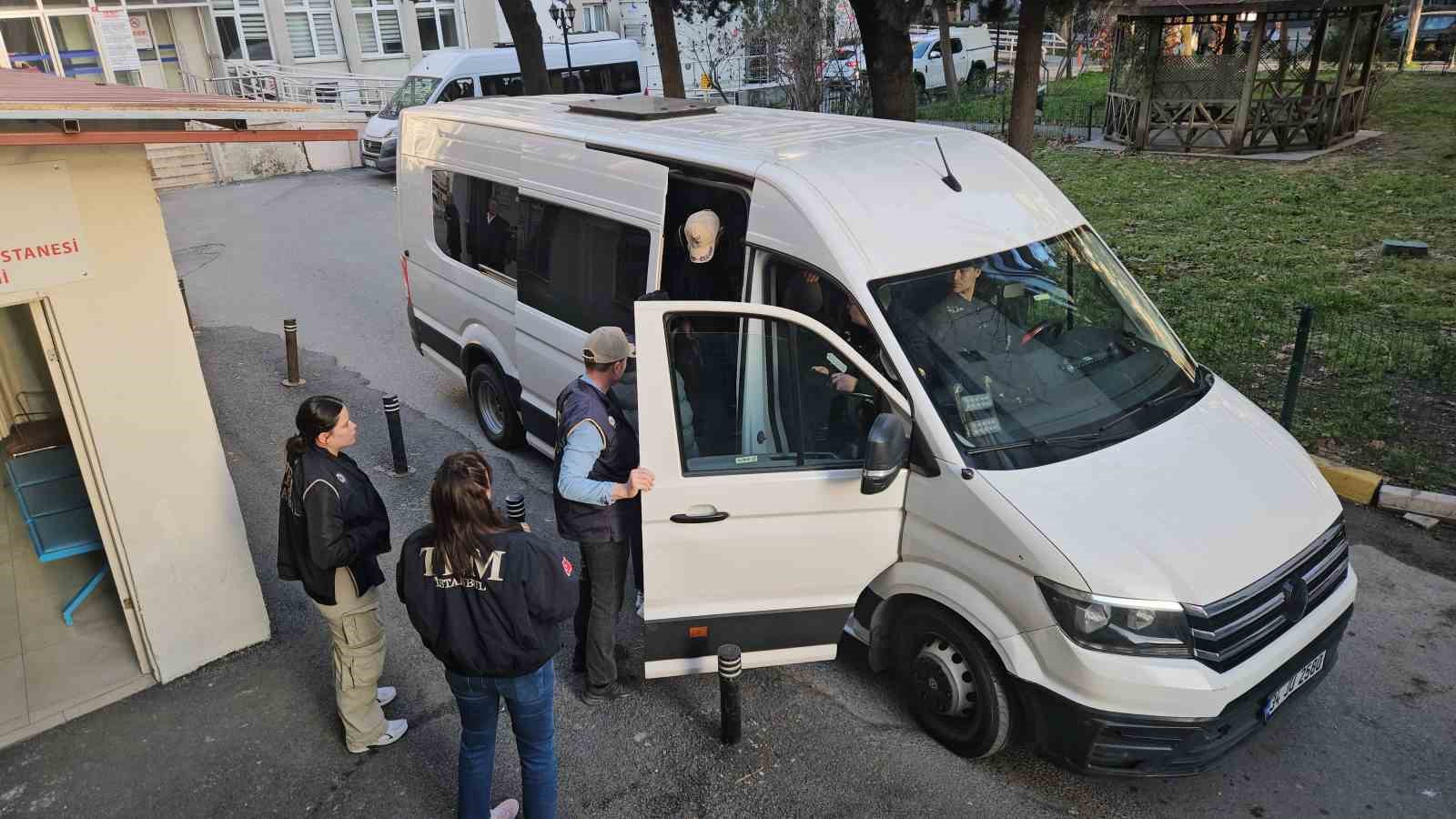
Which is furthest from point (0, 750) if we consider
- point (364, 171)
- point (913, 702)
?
point (364, 171)

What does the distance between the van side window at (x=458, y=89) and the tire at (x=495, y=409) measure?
1338 centimetres

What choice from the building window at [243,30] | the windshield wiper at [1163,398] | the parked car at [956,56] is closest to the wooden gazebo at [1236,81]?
the parked car at [956,56]

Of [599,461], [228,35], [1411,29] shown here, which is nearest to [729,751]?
[599,461]

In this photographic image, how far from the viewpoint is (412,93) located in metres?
20.0

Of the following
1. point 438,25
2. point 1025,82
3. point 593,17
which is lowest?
point 1025,82

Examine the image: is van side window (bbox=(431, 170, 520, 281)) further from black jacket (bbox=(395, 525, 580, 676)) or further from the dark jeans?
black jacket (bbox=(395, 525, 580, 676))

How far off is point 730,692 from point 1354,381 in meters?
6.21

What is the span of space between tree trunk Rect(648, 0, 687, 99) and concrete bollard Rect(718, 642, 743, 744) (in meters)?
11.8

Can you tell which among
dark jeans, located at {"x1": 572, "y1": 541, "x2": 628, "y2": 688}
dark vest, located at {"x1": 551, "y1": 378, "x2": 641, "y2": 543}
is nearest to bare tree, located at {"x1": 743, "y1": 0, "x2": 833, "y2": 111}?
dark vest, located at {"x1": 551, "y1": 378, "x2": 641, "y2": 543}

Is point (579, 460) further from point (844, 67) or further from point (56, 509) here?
point (844, 67)

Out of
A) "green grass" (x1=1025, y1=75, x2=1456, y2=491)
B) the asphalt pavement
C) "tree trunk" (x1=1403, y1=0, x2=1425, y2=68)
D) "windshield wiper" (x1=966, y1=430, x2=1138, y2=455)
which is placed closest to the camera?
"windshield wiper" (x1=966, y1=430, x2=1138, y2=455)

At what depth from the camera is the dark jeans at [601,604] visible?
4.58m

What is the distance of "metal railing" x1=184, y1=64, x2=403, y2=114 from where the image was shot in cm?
2391

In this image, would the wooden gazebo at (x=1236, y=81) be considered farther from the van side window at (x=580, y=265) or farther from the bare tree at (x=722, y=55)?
the van side window at (x=580, y=265)
